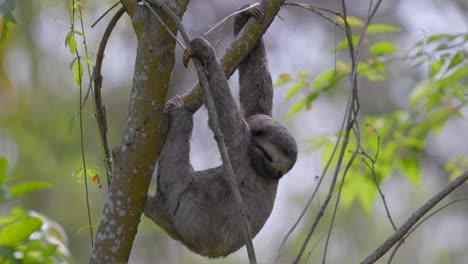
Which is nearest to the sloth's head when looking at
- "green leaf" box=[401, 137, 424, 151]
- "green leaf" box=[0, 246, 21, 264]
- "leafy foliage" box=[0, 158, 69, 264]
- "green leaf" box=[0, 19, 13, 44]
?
"leafy foliage" box=[0, 158, 69, 264]

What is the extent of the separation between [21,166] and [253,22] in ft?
36.6

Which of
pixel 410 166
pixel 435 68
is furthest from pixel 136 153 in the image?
pixel 410 166

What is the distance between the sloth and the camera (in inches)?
188

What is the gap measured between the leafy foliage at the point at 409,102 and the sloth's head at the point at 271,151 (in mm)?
866

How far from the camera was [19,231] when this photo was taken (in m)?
4.03

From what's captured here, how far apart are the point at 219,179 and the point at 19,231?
1.81 meters

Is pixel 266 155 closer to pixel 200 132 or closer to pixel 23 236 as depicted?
pixel 23 236

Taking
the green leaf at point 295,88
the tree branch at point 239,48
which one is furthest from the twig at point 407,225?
the green leaf at point 295,88

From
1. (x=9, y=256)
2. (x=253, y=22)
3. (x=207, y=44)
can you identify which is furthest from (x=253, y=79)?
(x=9, y=256)

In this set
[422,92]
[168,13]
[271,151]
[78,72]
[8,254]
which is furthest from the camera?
[422,92]

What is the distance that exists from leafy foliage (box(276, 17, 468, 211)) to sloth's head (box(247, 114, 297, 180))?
87 centimetres

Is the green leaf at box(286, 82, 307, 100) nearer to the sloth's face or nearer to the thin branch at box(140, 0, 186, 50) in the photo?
the sloth's face

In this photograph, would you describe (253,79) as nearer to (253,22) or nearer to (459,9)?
(253,22)

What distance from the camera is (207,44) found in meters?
4.38
